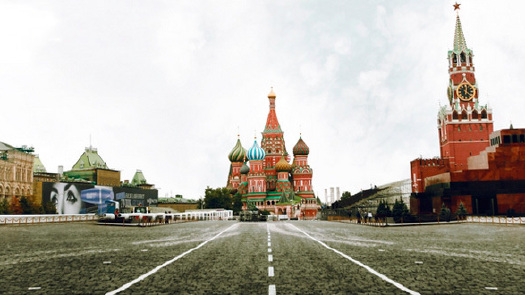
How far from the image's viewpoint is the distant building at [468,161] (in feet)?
239

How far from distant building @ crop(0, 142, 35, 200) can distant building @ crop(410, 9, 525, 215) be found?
8082 cm

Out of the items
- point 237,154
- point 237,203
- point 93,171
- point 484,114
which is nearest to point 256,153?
point 237,154

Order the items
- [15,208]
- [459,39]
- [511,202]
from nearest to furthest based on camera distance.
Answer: [511,202]
[15,208]
[459,39]

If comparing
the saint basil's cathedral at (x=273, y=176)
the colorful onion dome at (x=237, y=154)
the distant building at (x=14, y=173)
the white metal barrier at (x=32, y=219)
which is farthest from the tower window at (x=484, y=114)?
the distant building at (x=14, y=173)

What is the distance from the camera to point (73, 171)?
171 metres

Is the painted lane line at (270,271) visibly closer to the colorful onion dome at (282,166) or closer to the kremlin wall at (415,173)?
the kremlin wall at (415,173)

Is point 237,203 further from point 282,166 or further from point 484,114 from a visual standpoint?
point 484,114

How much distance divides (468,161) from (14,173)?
94852 millimetres

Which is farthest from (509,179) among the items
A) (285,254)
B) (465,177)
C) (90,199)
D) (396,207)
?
(90,199)

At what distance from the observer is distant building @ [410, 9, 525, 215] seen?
239ft

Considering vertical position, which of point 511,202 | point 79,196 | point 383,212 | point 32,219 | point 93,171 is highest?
point 93,171

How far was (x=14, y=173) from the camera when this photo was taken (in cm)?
10231

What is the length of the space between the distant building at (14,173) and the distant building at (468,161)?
265 ft

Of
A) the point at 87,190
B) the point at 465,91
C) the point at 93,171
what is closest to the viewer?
the point at 465,91
